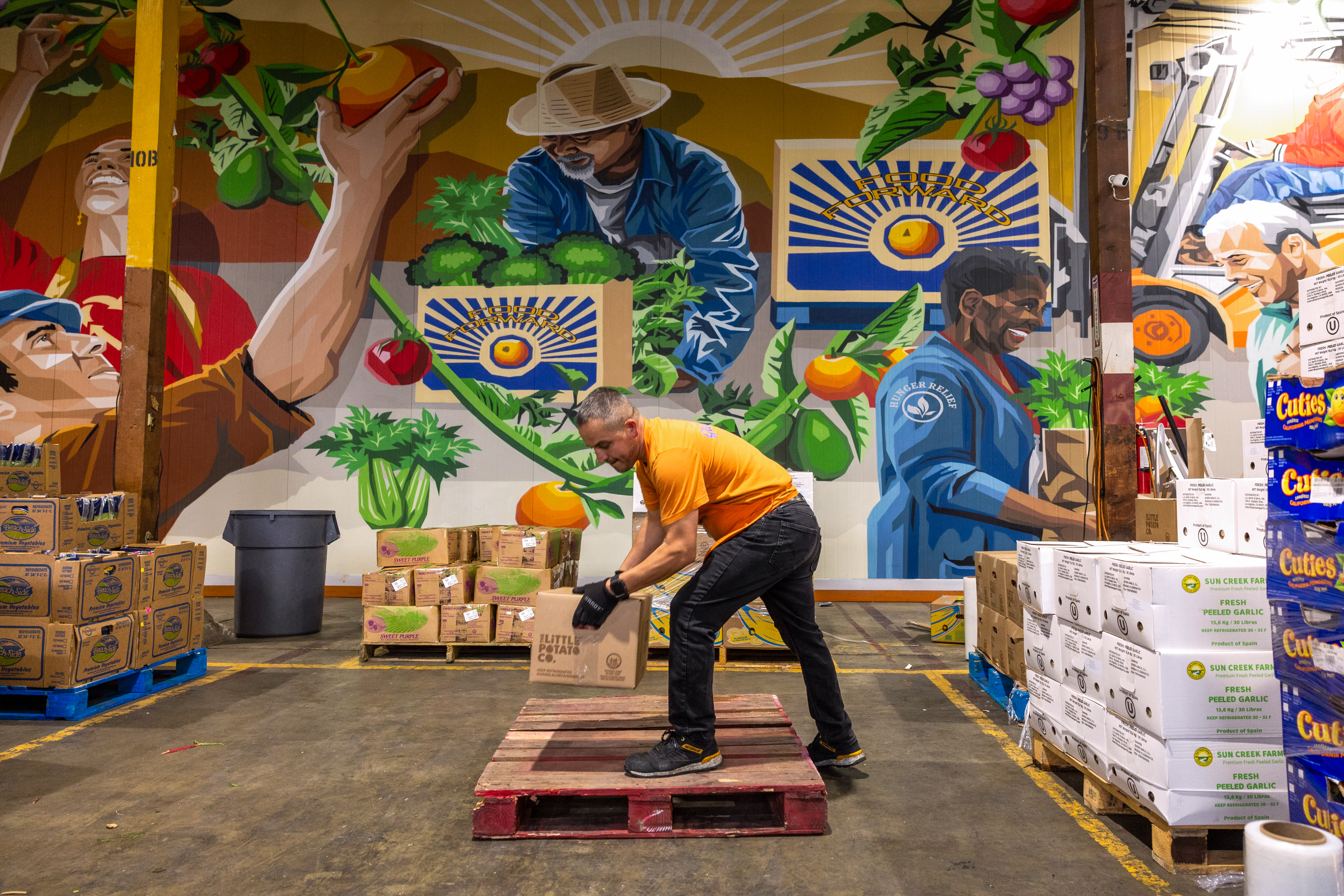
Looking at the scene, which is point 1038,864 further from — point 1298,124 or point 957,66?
point 1298,124

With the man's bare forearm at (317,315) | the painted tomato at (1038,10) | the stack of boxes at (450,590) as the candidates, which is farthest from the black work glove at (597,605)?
the painted tomato at (1038,10)

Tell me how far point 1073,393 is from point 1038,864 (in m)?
7.88

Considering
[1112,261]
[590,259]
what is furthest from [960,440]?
[590,259]

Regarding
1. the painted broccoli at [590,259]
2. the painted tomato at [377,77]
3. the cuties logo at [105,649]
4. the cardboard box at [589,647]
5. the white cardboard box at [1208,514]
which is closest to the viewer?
the white cardboard box at [1208,514]

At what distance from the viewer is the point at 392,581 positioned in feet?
22.1

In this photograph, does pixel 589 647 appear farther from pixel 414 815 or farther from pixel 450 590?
pixel 450 590

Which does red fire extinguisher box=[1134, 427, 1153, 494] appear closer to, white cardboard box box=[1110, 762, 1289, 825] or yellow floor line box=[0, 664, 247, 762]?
white cardboard box box=[1110, 762, 1289, 825]

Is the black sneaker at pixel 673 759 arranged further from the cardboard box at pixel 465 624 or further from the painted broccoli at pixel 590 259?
the painted broccoli at pixel 590 259

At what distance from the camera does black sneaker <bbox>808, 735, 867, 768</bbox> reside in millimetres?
3859

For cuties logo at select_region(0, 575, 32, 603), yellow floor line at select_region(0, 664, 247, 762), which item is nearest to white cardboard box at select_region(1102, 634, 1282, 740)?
yellow floor line at select_region(0, 664, 247, 762)

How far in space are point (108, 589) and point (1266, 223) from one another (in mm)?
12336

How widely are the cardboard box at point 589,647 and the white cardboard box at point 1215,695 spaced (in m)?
1.93

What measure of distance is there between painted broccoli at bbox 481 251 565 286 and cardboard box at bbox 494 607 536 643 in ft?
15.3

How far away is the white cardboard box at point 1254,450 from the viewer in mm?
3559
